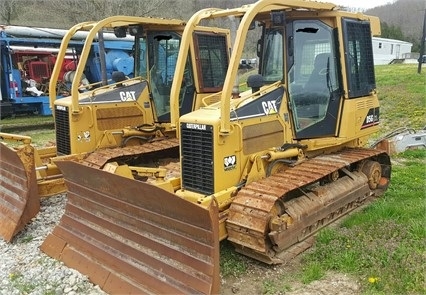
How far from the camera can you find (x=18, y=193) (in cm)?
612

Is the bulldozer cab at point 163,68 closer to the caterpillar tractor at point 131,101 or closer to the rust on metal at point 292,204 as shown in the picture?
the caterpillar tractor at point 131,101

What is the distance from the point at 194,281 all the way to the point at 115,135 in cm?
414

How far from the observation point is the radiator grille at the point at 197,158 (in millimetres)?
5129

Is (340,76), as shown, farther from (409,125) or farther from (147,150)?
(409,125)

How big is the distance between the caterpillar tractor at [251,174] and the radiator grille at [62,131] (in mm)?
1934

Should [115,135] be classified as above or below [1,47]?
below

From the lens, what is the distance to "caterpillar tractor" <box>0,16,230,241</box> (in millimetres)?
6941

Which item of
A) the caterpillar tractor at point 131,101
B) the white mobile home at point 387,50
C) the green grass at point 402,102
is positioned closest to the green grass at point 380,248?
the caterpillar tractor at point 131,101

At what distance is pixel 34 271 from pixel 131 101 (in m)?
3.60

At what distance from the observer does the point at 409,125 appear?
11562 millimetres

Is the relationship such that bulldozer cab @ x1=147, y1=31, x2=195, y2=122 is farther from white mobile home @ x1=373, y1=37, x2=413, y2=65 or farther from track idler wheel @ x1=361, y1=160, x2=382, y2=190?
white mobile home @ x1=373, y1=37, x2=413, y2=65

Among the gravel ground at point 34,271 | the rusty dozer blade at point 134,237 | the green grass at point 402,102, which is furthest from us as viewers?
the green grass at point 402,102

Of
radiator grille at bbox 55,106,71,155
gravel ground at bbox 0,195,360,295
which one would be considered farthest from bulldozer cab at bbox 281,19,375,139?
radiator grille at bbox 55,106,71,155

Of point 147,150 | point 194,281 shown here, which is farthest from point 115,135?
point 194,281
